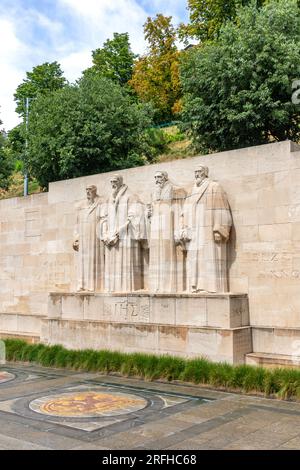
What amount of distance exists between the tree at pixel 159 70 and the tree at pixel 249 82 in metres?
27.4

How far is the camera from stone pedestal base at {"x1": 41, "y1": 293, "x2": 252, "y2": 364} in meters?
11.5

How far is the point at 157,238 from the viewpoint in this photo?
13344 millimetres

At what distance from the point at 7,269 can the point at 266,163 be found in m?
9.91

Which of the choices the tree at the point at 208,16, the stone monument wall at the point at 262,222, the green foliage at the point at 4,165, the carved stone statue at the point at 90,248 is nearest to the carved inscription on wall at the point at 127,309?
the carved stone statue at the point at 90,248

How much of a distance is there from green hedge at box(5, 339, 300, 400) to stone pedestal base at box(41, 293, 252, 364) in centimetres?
43

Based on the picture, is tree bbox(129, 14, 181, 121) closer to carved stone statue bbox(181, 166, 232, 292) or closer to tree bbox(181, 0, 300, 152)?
tree bbox(181, 0, 300, 152)

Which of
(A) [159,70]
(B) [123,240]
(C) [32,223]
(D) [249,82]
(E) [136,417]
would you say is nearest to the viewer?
(E) [136,417]

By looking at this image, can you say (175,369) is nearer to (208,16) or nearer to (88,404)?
(88,404)

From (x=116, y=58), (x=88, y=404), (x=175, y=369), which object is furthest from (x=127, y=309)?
(x=116, y=58)

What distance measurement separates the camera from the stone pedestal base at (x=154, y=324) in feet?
37.9

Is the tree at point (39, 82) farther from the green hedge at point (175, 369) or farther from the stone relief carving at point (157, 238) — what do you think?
the green hedge at point (175, 369)

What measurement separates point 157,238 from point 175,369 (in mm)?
3369

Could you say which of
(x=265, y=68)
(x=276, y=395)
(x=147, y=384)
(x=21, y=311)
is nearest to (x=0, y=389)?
(x=147, y=384)

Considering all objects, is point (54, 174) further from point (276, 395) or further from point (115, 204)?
point (276, 395)
